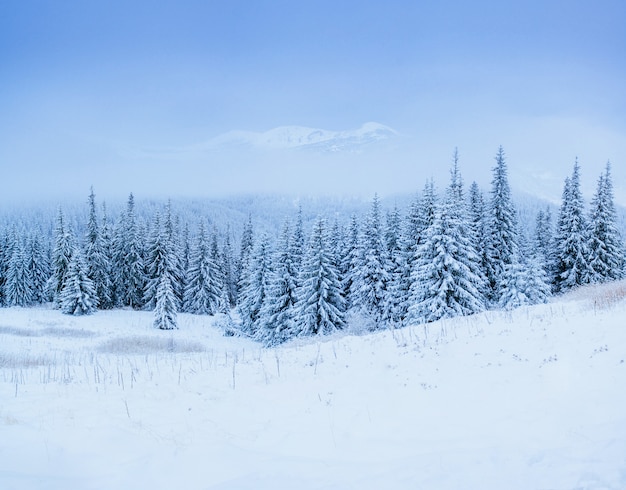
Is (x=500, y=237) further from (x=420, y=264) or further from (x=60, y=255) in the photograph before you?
(x=60, y=255)

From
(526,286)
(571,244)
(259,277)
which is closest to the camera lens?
(526,286)

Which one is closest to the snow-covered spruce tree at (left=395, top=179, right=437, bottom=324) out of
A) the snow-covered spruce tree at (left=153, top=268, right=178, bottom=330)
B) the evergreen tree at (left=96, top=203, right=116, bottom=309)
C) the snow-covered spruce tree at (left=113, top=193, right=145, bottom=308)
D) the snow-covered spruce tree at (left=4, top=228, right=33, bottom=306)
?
the snow-covered spruce tree at (left=153, top=268, right=178, bottom=330)

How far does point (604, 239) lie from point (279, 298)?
104ft

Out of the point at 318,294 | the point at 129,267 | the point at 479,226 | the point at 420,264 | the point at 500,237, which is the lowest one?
the point at 129,267

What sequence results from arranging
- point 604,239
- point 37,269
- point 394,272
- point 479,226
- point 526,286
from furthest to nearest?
1. point 37,269
2. point 604,239
3. point 479,226
4. point 394,272
5. point 526,286

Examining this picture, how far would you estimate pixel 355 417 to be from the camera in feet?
27.6

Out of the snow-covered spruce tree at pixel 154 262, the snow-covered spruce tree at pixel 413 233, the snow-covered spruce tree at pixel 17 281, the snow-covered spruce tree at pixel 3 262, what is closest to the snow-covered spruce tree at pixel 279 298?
the snow-covered spruce tree at pixel 413 233

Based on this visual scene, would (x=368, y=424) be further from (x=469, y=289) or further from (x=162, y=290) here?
(x=162, y=290)

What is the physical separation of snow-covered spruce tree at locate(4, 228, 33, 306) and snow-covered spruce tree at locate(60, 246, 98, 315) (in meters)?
14.6

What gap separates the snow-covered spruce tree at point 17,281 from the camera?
5984 cm

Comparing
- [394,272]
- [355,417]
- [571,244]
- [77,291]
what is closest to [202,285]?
[77,291]

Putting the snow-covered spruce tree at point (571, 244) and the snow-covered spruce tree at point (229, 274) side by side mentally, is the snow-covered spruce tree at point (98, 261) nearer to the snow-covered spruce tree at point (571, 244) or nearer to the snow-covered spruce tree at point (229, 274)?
the snow-covered spruce tree at point (229, 274)

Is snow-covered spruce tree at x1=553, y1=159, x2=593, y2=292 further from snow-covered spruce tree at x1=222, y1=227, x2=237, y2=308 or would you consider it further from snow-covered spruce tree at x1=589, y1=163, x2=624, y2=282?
snow-covered spruce tree at x1=222, y1=227, x2=237, y2=308

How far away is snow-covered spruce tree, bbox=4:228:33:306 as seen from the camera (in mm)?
59844
